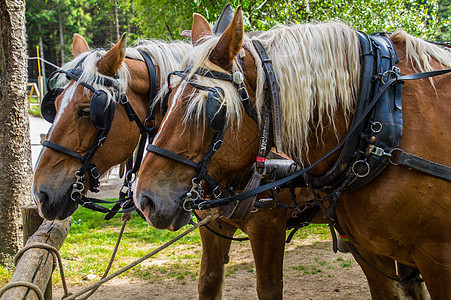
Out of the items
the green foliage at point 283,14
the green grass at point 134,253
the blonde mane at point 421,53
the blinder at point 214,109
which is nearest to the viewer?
the blinder at point 214,109

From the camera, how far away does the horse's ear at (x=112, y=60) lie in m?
2.58

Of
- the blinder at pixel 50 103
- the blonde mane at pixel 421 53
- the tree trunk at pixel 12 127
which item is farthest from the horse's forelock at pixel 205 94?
the tree trunk at pixel 12 127

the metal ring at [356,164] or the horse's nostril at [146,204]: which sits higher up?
the metal ring at [356,164]

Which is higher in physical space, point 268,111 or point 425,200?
point 268,111

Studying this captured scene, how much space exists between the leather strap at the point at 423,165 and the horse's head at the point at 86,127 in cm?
173

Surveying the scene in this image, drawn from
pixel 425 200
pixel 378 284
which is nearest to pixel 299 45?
pixel 425 200

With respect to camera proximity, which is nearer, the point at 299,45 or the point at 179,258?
the point at 299,45

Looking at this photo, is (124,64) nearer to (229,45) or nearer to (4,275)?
(229,45)

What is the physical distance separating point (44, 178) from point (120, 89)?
0.74 metres

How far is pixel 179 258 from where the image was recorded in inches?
211

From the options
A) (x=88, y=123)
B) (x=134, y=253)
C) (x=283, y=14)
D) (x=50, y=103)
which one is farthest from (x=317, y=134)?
(x=283, y=14)

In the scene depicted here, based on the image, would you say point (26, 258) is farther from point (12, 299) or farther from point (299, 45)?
point (299, 45)

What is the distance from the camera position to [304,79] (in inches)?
68.8

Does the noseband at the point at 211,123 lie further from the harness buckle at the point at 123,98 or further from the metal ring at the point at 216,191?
the harness buckle at the point at 123,98
